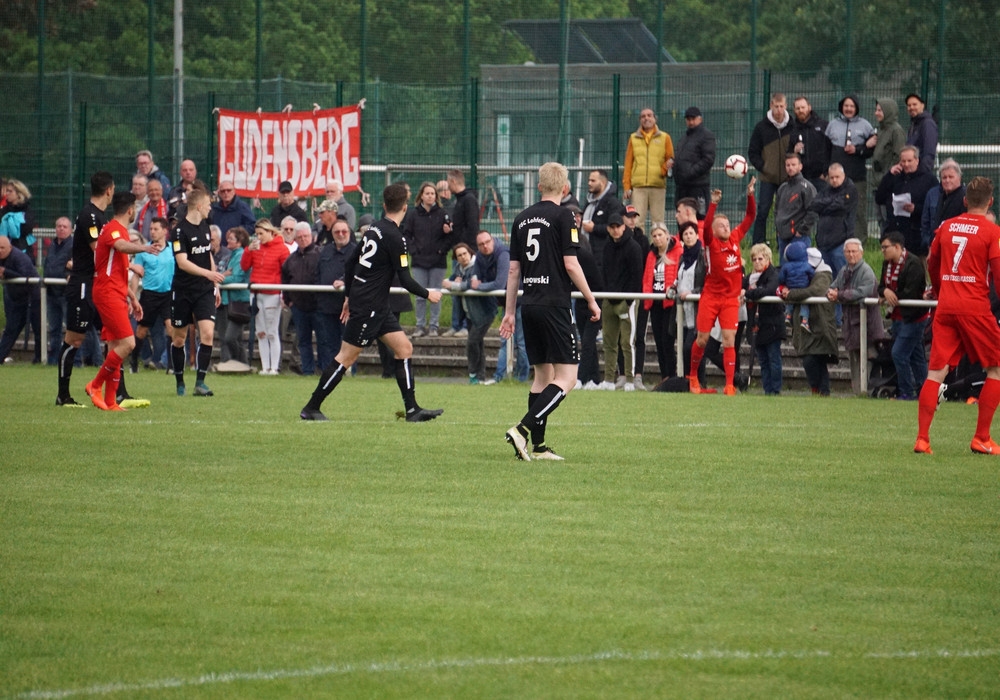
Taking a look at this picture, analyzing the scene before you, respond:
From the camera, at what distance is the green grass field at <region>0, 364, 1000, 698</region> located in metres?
5.15

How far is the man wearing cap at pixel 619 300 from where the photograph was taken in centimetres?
1884

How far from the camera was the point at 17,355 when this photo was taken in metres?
23.8

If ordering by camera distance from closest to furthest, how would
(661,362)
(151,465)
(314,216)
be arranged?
(151,465)
(661,362)
(314,216)

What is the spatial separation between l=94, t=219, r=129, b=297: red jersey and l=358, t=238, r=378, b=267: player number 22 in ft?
8.05

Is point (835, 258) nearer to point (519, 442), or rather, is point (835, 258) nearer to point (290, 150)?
point (519, 442)

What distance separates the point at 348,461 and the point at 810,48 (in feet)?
73.5

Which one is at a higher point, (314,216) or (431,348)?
(314,216)

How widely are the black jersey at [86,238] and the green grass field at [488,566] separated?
2289mm

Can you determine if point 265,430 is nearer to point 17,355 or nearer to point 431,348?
point 431,348

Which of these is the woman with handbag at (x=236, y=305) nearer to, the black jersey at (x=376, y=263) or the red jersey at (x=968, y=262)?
the black jersey at (x=376, y=263)

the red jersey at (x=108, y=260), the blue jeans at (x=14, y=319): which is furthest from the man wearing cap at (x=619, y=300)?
the blue jeans at (x=14, y=319)

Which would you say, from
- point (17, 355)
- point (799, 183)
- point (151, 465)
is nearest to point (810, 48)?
point (799, 183)

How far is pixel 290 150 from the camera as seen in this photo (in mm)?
25219

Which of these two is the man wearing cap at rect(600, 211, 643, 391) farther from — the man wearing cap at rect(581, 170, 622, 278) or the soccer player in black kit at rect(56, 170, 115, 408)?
the soccer player in black kit at rect(56, 170, 115, 408)
